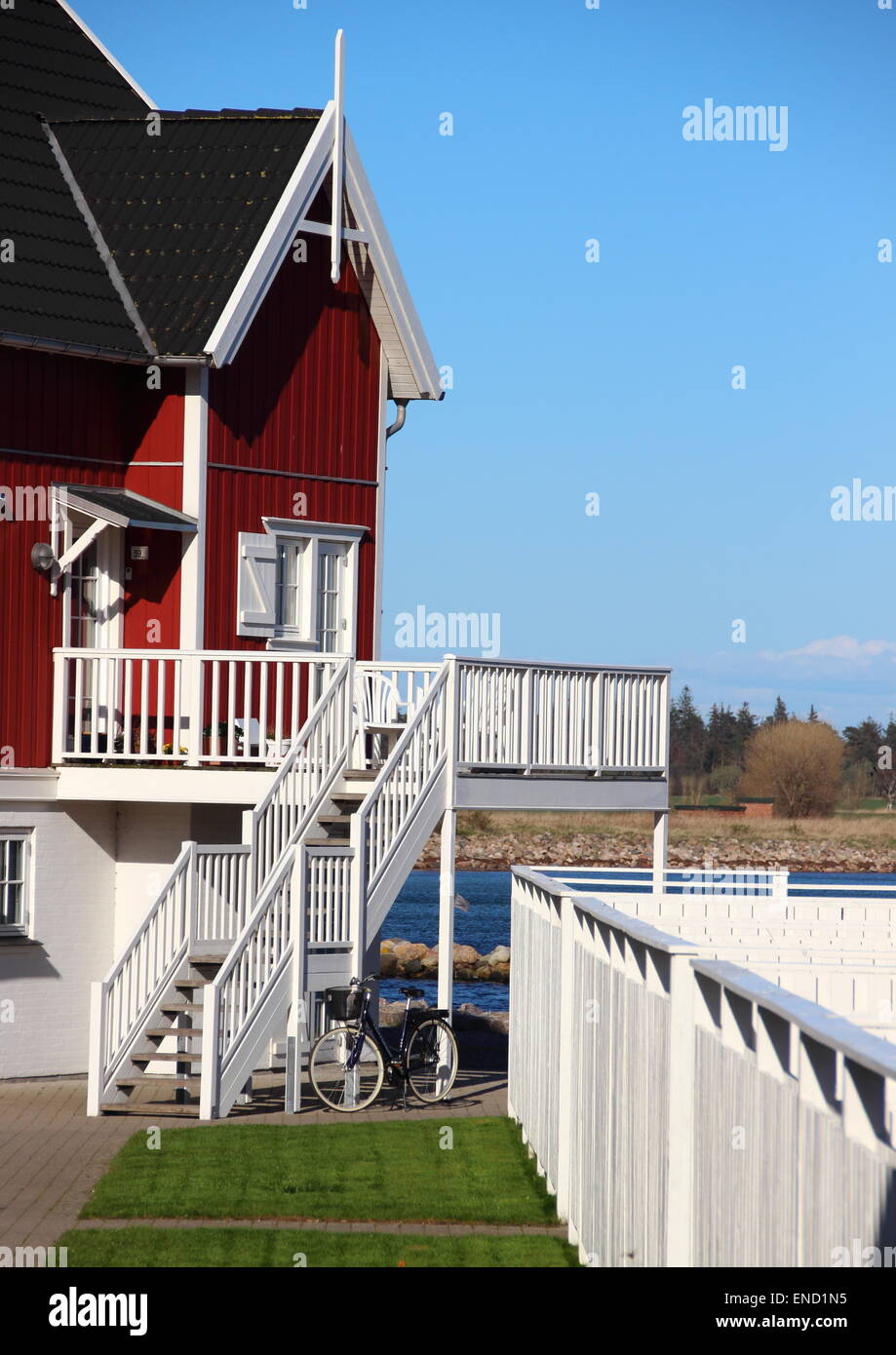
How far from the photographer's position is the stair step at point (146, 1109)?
15536 millimetres

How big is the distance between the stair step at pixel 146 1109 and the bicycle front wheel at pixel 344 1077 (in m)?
1.07

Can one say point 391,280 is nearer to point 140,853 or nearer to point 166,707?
point 166,707

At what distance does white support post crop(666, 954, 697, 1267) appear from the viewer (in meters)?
6.47

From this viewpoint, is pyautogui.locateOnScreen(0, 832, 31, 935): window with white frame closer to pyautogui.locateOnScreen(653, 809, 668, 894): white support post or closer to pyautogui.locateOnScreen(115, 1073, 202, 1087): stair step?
pyautogui.locateOnScreen(115, 1073, 202, 1087): stair step

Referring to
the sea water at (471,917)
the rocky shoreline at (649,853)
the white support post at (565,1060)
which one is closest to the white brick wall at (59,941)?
the white support post at (565,1060)

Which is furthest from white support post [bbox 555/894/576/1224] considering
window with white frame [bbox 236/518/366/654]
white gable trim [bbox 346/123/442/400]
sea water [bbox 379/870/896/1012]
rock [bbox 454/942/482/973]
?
rock [bbox 454/942/482/973]

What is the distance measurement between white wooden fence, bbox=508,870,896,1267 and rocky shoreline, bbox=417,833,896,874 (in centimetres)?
9450

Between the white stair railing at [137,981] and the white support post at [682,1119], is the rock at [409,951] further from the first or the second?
the white support post at [682,1119]

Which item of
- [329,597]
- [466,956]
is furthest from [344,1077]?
[466,956]
